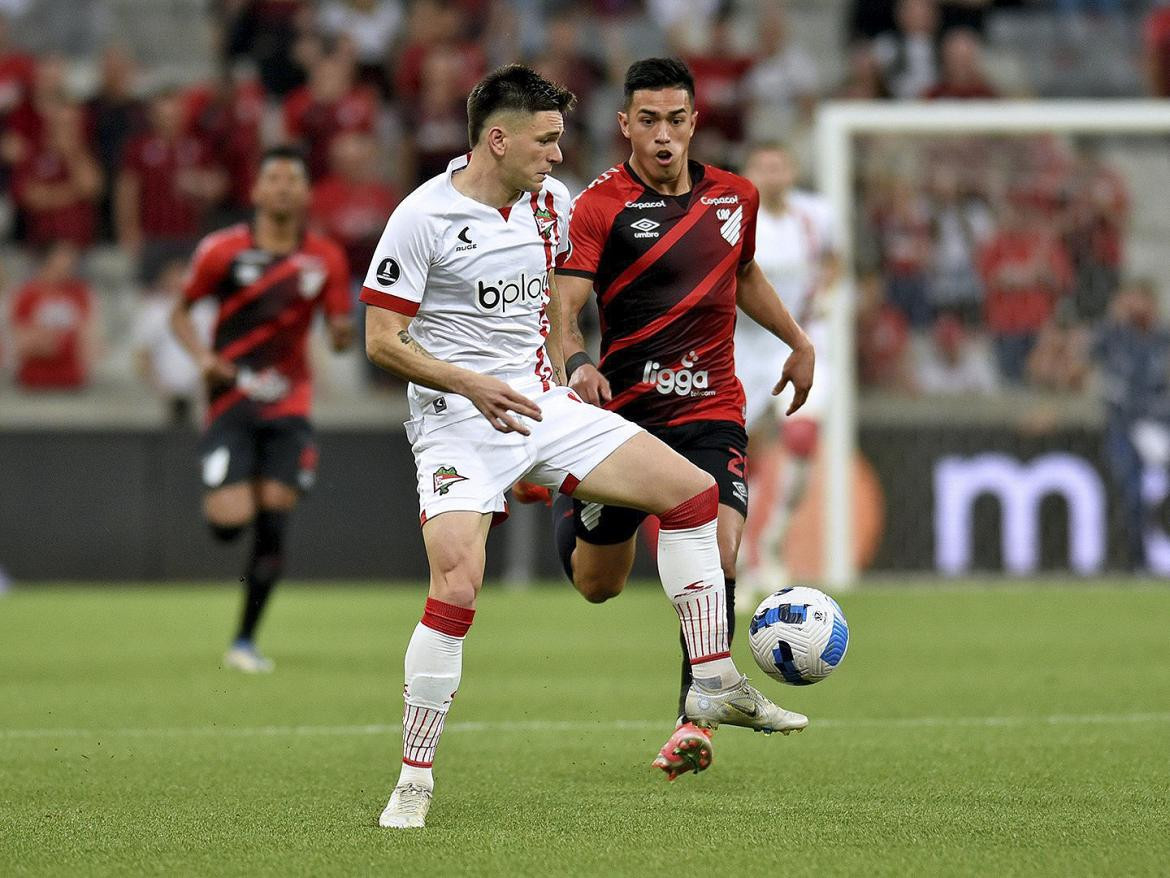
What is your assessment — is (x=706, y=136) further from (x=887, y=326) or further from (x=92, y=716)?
(x=92, y=716)

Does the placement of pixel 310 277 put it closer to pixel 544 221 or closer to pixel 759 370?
pixel 759 370

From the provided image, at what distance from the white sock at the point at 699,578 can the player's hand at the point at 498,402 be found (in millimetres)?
671

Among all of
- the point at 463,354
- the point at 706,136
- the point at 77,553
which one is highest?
the point at 706,136

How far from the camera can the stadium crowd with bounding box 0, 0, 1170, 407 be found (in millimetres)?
15000

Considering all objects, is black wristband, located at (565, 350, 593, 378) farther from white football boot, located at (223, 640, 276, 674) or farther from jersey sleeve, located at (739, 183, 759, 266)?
white football boot, located at (223, 640, 276, 674)

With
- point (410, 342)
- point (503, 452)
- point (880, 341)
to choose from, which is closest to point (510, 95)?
point (410, 342)

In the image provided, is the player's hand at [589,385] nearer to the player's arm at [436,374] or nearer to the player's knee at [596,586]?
the player's arm at [436,374]

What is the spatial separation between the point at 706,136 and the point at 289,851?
12.5 metres

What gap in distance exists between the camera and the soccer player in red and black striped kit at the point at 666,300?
6395mm

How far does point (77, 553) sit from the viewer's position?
14.9 m

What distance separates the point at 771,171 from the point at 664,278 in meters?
5.03

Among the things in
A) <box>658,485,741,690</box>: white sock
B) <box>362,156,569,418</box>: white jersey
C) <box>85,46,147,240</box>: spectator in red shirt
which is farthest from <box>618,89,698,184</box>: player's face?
<box>85,46,147,240</box>: spectator in red shirt

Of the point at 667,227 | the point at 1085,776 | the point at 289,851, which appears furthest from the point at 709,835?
the point at 667,227

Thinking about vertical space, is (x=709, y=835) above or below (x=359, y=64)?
below
